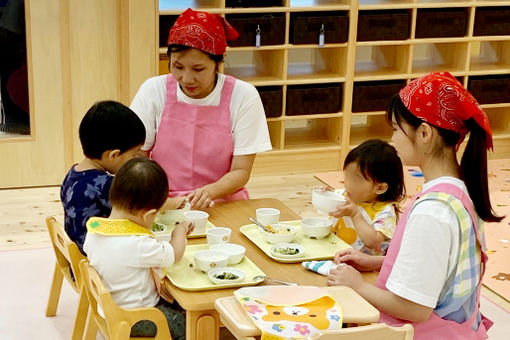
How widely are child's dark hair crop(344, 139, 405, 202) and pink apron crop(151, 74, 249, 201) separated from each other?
59 centimetres

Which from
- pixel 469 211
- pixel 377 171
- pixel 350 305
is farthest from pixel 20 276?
pixel 469 211

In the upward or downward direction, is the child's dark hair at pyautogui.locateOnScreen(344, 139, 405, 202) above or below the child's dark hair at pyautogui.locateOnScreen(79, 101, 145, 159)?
below

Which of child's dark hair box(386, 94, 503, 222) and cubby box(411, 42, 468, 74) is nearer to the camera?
child's dark hair box(386, 94, 503, 222)

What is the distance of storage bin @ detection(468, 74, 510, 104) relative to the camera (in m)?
5.24

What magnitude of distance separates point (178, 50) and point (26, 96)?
210 centimetres

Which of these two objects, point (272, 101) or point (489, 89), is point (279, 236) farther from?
point (489, 89)

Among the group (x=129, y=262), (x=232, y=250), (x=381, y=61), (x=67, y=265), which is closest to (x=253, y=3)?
(x=381, y=61)

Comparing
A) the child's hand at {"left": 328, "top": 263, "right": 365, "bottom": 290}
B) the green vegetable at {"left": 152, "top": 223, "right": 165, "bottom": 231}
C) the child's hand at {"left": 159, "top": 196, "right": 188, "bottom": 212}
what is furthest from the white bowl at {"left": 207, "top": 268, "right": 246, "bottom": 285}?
the child's hand at {"left": 159, "top": 196, "right": 188, "bottom": 212}

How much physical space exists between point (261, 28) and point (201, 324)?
303 cm

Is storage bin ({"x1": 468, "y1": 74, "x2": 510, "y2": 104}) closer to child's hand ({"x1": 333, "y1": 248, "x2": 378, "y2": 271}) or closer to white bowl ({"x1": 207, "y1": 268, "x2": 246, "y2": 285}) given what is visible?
child's hand ({"x1": 333, "y1": 248, "x2": 378, "y2": 271})

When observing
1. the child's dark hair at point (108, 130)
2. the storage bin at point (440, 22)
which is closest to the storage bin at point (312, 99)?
the storage bin at point (440, 22)

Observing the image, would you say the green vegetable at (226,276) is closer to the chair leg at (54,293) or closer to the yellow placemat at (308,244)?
the yellow placemat at (308,244)

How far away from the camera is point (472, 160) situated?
177 centimetres

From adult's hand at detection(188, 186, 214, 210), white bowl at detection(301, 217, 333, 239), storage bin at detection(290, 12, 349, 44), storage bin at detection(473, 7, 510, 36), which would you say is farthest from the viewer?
storage bin at detection(473, 7, 510, 36)
